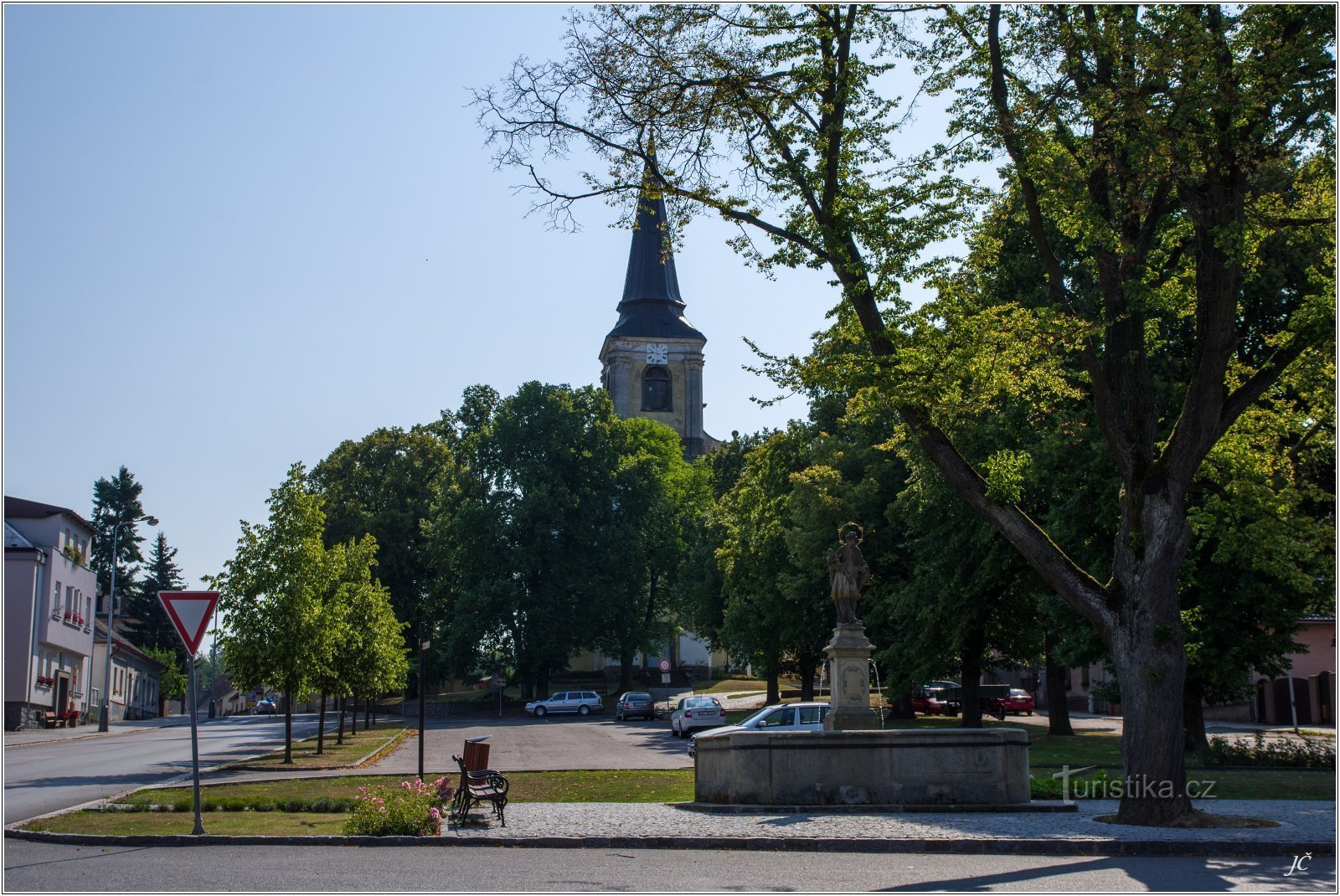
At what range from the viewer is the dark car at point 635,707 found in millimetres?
53219

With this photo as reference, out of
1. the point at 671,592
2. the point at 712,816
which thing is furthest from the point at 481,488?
the point at 712,816

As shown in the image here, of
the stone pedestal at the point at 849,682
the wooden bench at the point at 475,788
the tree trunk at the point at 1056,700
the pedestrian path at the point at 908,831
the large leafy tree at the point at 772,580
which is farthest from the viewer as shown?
the large leafy tree at the point at 772,580

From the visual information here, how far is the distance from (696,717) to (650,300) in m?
58.0

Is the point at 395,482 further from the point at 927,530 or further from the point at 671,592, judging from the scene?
the point at 927,530

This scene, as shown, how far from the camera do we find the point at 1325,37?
13.5m

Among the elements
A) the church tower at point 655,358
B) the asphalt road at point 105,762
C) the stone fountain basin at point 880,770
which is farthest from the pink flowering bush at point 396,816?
the church tower at point 655,358

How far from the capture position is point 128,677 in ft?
243

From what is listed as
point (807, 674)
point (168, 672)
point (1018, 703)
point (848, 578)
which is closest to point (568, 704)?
point (807, 674)

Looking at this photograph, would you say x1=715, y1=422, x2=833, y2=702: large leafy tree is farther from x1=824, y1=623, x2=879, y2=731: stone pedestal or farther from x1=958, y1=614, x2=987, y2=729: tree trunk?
x1=824, y1=623, x2=879, y2=731: stone pedestal

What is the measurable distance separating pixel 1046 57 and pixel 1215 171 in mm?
2589

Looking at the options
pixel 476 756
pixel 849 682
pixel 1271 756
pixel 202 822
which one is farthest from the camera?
pixel 1271 756

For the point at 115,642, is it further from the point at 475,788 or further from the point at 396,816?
the point at 396,816

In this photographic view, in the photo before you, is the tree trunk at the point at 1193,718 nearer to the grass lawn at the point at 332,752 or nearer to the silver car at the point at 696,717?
the silver car at the point at 696,717

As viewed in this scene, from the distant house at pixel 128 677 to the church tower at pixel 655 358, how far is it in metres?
36.6
